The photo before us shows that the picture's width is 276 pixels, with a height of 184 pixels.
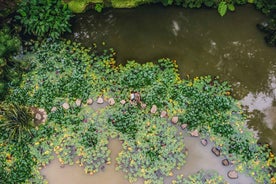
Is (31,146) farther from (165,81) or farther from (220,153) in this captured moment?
(220,153)

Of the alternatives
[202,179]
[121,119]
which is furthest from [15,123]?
[202,179]

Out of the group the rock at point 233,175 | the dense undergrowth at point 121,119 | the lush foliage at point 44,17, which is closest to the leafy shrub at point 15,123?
the dense undergrowth at point 121,119

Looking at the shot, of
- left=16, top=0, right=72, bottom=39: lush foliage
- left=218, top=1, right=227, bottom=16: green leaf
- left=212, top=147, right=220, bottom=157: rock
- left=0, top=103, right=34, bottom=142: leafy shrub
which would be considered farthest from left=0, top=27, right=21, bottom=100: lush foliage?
left=218, top=1, right=227, bottom=16: green leaf

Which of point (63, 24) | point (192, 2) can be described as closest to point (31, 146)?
point (63, 24)

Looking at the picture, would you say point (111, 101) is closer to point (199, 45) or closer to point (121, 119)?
point (121, 119)

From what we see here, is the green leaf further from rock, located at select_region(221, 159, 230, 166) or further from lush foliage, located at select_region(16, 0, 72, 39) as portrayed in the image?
lush foliage, located at select_region(16, 0, 72, 39)

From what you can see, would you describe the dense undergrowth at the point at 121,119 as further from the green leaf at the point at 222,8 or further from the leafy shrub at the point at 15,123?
the green leaf at the point at 222,8
